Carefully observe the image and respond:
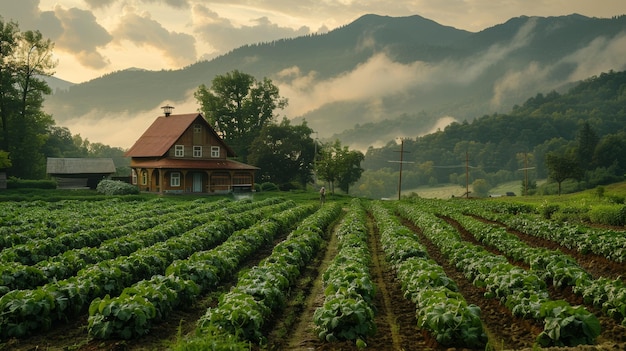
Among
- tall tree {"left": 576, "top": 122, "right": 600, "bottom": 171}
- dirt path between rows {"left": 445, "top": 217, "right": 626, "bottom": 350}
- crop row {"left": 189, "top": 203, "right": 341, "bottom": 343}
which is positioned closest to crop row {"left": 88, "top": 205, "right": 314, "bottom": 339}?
crop row {"left": 189, "top": 203, "right": 341, "bottom": 343}

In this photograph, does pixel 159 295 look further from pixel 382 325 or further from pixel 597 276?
pixel 597 276

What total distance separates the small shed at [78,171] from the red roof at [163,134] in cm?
798

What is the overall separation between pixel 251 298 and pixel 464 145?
16976 centimetres

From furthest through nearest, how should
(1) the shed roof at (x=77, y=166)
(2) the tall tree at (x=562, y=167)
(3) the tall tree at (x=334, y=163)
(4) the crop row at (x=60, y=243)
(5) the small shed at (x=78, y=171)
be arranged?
1. (2) the tall tree at (x=562, y=167)
2. (3) the tall tree at (x=334, y=163)
3. (5) the small shed at (x=78, y=171)
4. (1) the shed roof at (x=77, y=166)
5. (4) the crop row at (x=60, y=243)

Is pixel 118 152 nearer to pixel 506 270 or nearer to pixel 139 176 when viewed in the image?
pixel 139 176

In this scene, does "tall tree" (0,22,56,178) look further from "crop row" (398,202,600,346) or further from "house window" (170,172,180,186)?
"crop row" (398,202,600,346)

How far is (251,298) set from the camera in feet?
33.7

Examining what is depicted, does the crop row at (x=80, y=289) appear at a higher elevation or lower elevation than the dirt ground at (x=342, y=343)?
higher

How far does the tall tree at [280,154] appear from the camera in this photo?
262 ft

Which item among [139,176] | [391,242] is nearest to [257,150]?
[139,176]

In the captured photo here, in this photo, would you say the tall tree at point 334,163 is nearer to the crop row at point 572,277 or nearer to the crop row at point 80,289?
the crop row at point 572,277

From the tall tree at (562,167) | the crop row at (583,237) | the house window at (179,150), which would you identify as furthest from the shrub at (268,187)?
the crop row at (583,237)

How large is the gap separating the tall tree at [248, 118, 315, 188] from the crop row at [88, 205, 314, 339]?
61.4m

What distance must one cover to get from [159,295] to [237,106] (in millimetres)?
81517
